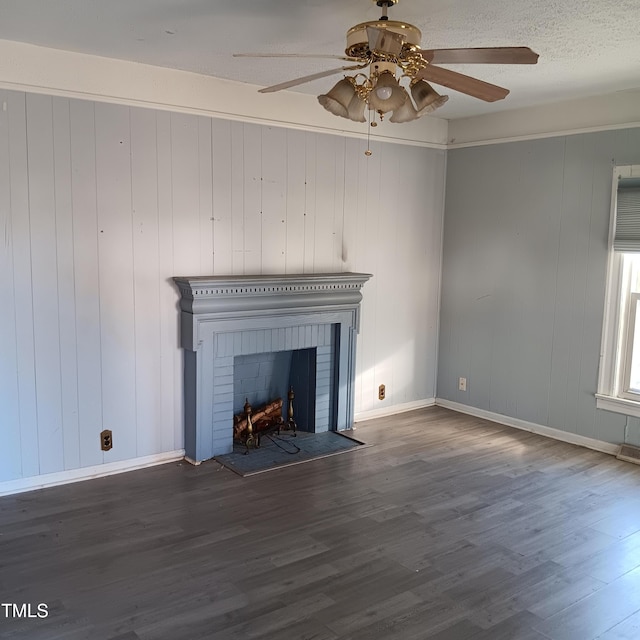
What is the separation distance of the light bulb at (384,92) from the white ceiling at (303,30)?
585mm

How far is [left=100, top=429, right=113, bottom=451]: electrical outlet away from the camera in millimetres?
3850

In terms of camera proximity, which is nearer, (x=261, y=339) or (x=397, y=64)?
(x=397, y=64)

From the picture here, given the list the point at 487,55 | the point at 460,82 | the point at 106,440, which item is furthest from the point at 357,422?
the point at 487,55

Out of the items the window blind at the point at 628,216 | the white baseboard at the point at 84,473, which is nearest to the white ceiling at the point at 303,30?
the window blind at the point at 628,216

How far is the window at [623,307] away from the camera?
423 centimetres

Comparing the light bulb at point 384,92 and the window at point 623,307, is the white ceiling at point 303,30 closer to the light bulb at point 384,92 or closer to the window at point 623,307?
the light bulb at point 384,92

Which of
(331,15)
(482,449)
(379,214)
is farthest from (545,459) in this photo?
(331,15)

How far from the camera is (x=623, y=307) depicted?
436 cm

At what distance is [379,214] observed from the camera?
5094 mm

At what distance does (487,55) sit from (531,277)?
115 inches

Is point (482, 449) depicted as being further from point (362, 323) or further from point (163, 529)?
point (163, 529)

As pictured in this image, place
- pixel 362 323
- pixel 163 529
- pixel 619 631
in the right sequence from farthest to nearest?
pixel 362 323 < pixel 163 529 < pixel 619 631

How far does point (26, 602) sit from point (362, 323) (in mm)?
3188

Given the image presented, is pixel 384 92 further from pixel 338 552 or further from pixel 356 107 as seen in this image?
pixel 338 552
